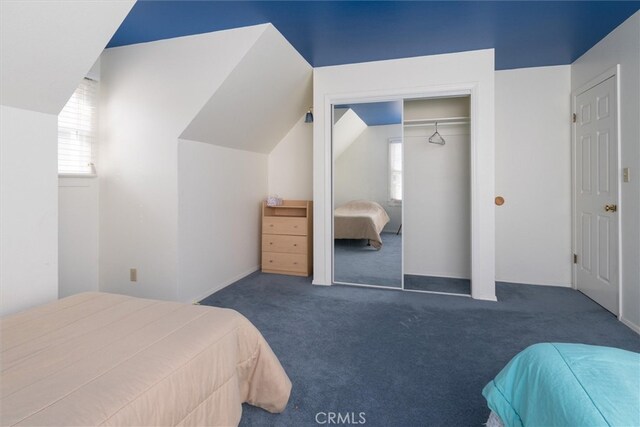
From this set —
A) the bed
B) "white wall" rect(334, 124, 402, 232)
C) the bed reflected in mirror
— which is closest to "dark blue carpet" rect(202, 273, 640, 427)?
the bed reflected in mirror

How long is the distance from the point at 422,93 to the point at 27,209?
3165 mm

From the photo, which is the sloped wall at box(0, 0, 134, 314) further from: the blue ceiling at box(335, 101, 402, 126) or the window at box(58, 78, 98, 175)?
the blue ceiling at box(335, 101, 402, 126)

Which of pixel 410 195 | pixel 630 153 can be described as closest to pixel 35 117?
pixel 410 195

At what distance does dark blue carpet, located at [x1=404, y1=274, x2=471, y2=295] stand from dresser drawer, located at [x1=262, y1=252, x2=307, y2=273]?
1.20 metres

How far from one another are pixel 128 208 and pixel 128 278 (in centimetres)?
64

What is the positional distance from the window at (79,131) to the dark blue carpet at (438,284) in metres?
3.29

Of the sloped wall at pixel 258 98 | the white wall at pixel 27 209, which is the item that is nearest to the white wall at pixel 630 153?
the sloped wall at pixel 258 98

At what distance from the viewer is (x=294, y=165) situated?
448 cm

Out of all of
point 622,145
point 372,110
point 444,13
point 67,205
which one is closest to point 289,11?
point 444,13

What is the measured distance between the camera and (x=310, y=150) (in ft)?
14.4

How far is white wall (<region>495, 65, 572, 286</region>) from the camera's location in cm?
354

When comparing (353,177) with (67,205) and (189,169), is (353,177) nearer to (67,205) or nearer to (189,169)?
(189,169)

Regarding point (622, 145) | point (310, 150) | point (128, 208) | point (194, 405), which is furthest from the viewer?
point (310, 150)

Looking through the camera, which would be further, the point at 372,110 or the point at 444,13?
the point at 372,110
